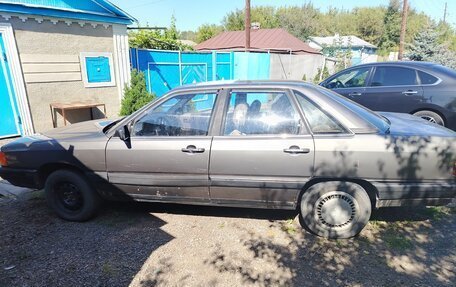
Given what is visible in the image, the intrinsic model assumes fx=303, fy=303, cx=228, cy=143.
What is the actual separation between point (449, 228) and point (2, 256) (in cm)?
483

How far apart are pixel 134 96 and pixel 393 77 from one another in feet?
20.4

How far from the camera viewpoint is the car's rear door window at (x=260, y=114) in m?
3.14

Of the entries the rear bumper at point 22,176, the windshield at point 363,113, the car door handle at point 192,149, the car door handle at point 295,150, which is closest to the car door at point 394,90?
the windshield at point 363,113

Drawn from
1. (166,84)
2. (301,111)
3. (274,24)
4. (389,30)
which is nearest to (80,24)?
(166,84)

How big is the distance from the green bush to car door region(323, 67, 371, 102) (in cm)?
475

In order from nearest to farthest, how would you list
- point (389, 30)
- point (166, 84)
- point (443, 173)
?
1. point (443, 173)
2. point (166, 84)
3. point (389, 30)

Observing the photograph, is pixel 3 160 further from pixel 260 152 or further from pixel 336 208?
pixel 336 208

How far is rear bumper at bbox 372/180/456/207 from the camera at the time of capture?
294cm

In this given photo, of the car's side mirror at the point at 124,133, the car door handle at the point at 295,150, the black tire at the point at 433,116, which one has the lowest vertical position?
the black tire at the point at 433,116

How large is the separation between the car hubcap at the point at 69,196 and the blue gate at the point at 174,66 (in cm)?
599

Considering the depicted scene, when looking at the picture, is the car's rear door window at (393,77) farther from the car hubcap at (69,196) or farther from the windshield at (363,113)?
the car hubcap at (69,196)

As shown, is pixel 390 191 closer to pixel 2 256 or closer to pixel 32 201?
pixel 2 256

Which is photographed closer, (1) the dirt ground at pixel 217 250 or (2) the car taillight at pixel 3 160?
(1) the dirt ground at pixel 217 250

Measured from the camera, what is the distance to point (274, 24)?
53.5 m
